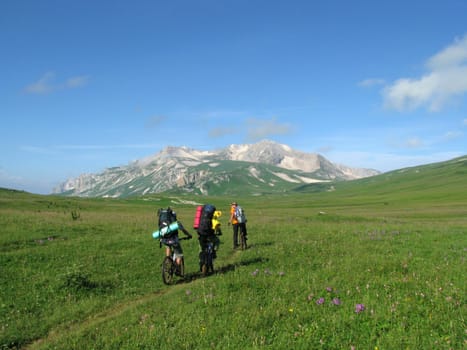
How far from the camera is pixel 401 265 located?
13945 mm

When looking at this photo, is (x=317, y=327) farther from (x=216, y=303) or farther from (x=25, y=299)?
(x=25, y=299)

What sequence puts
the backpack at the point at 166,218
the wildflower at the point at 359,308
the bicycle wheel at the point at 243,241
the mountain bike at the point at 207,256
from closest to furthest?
the wildflower at the point at 359,308 → the backpack at the point at 166,218 → the mountain bike at the point at 207,256 → the bicycle wheel at the point at 243,241

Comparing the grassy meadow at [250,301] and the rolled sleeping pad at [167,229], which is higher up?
the rolled sleeping pad at [167,229]

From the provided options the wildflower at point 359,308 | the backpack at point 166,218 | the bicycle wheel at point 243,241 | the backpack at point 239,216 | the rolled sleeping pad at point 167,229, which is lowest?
the bicycle wheel at point 243,241

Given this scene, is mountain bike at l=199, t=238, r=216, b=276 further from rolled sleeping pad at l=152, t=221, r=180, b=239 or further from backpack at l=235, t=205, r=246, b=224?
backpack at l=235, t=205, r=246, b=224

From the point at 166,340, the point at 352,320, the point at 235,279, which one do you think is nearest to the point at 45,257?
the point at 235,279

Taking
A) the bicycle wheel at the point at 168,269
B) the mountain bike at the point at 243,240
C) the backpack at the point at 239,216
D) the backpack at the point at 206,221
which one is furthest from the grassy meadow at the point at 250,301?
the backpack at the point at 239,216

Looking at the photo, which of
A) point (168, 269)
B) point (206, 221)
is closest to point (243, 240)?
point (206, 221)

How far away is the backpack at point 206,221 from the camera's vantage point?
15758mm

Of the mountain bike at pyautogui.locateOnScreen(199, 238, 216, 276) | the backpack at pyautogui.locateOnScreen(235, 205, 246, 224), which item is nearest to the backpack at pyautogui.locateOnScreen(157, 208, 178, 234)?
the mountain bike at pyautogui.locateOnScreen(199, 238, 216, 276)

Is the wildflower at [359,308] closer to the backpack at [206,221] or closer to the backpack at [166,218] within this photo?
the backpack at [206,221]

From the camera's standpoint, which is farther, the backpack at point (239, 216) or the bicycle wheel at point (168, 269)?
the backpack at point (239, 216)

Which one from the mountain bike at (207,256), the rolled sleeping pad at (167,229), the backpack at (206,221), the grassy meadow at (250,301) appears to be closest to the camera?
the grassy meadow at (250,301)

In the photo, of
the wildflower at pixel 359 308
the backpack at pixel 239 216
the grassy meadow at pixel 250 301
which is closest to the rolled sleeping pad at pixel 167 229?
the grassy meadow at pixel 250 301
